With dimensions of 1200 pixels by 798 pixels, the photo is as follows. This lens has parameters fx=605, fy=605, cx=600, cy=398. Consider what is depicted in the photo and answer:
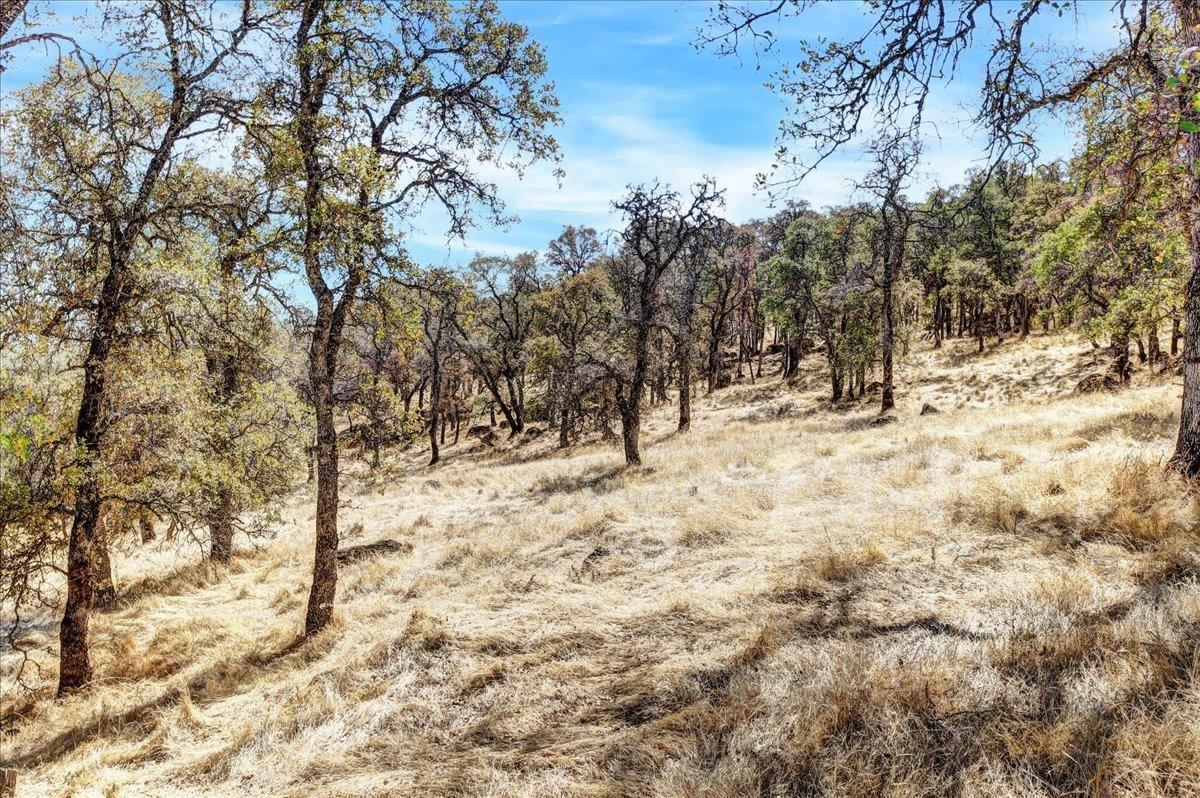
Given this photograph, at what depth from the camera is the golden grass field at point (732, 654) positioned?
12.4 ft

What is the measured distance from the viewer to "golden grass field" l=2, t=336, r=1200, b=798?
379cm

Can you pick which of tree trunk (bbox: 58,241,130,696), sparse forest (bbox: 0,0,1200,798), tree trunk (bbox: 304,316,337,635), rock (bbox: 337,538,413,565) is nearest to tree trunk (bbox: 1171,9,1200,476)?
sparse forest (bbox: 0,0,1200,798)

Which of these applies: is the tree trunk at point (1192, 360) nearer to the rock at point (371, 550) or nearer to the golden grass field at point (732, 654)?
the golden grass field at point (732, 654)

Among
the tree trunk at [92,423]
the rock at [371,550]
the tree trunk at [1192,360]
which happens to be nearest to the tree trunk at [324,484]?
the tree trunk at [92,423]

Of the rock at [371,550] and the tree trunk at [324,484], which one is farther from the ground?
the tree trunk at [324,484]

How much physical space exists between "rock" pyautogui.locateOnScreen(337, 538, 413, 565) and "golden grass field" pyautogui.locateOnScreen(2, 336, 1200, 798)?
3.55 ft

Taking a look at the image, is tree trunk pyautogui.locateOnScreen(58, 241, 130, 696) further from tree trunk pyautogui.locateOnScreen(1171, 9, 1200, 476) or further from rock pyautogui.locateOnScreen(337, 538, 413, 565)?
tree trunk pyautogui.locateOnScreen(1171, 9, 1200, 476)

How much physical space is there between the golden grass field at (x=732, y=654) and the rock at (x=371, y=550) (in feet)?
3.55

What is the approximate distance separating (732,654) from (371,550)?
31.5 feet

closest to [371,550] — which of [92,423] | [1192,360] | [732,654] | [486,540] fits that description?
[486,540]

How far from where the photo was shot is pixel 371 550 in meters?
12.8

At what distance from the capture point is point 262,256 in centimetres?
727

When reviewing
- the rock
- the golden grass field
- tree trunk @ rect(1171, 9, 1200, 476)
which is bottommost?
the rock

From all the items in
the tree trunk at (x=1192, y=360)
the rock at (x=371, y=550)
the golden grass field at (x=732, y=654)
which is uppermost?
the tree trunk at (x=1192, y=360)
